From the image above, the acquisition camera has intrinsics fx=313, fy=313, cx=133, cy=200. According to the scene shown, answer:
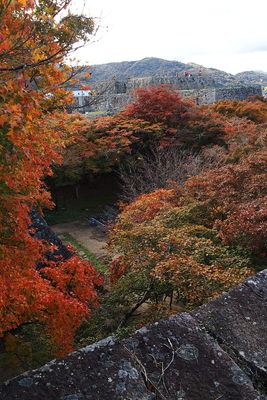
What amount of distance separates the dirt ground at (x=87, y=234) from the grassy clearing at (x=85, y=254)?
0.19m

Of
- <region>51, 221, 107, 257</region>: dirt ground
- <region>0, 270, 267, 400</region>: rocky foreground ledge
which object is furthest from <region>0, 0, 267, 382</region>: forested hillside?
<region>51, 221, 107, 257</region>: dirt ground

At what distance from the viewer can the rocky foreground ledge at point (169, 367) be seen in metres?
1.30

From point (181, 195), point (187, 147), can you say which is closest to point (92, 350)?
point (181, 195)

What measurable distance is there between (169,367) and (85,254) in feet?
40.2

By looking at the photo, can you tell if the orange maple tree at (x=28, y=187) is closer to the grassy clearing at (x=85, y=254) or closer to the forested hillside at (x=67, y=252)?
the forested hillside at (x=67, y=252)

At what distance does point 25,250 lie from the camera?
508cm

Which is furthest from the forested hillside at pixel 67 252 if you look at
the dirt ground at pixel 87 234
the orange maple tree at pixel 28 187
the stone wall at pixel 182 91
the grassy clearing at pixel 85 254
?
the stone wall at pixel 182 91

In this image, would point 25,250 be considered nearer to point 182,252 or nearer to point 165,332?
point 182,252

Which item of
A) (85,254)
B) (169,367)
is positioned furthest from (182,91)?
(169,367)

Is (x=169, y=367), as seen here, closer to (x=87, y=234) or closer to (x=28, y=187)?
(x=28, y=187)

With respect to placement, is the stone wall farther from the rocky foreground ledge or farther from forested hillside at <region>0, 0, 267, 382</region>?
the rocky foreground ledge

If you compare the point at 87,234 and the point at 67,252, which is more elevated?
the point at 67,252

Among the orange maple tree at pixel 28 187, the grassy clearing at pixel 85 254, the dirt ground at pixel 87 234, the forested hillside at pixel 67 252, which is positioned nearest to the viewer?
the orange maple tree at pixel 28 187

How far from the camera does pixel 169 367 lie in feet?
4.66
